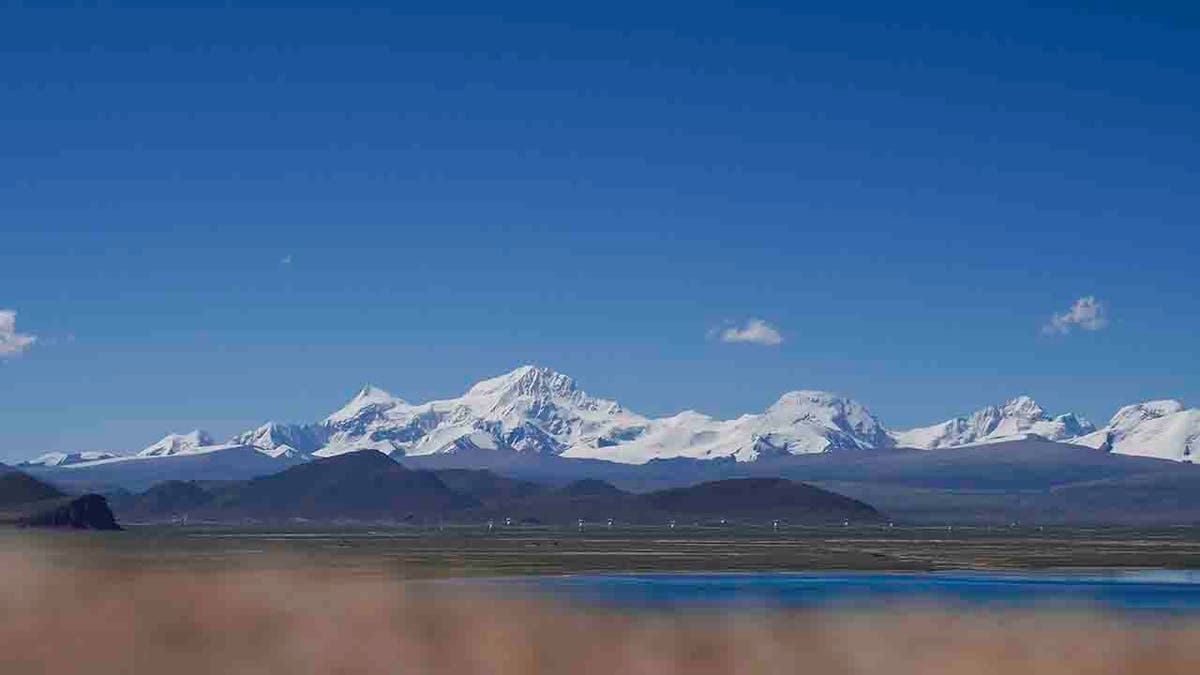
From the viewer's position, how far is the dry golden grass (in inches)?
919

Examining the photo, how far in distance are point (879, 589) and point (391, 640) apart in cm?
4651

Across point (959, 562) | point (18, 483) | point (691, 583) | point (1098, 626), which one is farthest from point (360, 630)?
point (18, 483)

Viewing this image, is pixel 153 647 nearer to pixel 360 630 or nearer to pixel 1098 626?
pixel 360 630

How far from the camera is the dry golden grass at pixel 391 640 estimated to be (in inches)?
919

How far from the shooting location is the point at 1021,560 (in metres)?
105

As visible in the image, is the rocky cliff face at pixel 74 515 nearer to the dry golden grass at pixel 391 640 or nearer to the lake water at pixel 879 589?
the lake water at pixel 879 589

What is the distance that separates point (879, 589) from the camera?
68.8 meters

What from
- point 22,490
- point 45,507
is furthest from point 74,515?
point 22,490

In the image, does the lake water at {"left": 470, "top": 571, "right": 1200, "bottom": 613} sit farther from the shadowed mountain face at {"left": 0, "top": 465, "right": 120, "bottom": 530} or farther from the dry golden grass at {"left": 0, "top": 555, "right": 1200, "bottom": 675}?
the shadowed mountain face at {"left": 0, "top": 465, "right": 120, "bottom": 530}

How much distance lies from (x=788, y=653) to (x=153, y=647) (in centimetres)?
1033

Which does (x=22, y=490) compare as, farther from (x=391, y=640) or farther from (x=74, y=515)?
(x=391, y=640)

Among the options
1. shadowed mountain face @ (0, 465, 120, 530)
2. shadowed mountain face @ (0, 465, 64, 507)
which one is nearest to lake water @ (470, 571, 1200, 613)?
shadowed mountain face @ (0, 465, 120, 530)

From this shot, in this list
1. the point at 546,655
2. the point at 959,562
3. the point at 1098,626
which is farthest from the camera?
the point at 959,562

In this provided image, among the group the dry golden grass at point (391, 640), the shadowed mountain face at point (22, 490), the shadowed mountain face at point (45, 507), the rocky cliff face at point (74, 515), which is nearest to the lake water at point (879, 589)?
the dry golden grass at point (391, 640)
